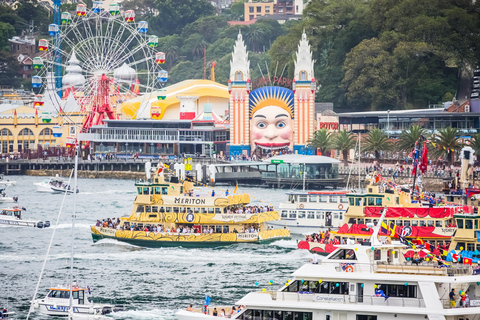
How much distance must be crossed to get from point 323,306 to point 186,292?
18955 millimetres

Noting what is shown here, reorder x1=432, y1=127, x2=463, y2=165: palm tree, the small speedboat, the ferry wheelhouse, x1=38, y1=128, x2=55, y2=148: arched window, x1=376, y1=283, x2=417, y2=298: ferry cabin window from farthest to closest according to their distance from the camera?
1. x1=38, y1=128, x2=55, y2=148: arched window
2. x1=432, y1=127, x2=463, y2=165: palm tree
3. the ferry wheelhouse
4. the small speedboat
5. x1=376, y1=283, x2=417, y2=298: ferry cabin window

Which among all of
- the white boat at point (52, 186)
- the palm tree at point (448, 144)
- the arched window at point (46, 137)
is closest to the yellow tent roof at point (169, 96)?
the arched window at point (46, 137)

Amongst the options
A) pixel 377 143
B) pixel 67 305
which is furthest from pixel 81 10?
pixel 67 305

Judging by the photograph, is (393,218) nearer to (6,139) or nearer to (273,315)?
(273,315)

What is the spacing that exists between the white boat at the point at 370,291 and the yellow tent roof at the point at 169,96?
108739mm

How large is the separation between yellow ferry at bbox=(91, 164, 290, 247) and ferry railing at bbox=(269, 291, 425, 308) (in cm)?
3103

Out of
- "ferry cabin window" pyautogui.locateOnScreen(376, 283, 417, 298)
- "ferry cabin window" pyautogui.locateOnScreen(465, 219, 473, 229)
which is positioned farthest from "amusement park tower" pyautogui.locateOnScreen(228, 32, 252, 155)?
"ferry cabin window" pyautogui.locateOnScreen(376, 283, 417, 298)

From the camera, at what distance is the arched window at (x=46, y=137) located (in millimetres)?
155125

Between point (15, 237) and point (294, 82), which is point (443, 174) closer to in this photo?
point (294, 82)

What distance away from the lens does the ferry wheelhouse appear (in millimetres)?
64938

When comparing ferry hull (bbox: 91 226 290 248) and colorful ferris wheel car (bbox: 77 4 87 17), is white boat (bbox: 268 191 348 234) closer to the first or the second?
ferry hull (bbox: 91 226 290 248)

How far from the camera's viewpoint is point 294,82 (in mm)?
133250

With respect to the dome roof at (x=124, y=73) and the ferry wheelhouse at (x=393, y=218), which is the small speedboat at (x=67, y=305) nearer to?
the ferry wheelhouse at (x=393, y=218)

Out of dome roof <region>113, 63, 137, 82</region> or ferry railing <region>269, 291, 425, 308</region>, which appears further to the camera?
dome roof <region>113, 63, 137, 82</region>
